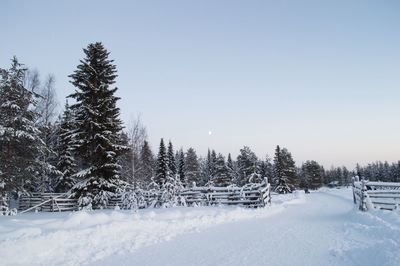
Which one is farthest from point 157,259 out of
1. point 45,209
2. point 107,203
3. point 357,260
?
point 45,209

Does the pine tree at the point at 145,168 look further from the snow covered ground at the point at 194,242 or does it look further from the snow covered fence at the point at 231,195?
the snow covered ground at the point at 194,242

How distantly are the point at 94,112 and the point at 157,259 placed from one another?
16.4 metres

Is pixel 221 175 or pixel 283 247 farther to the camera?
pixel 221 175

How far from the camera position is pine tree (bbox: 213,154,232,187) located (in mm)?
62438

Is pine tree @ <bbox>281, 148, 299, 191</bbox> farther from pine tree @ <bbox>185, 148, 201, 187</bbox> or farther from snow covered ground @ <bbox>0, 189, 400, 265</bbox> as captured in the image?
snow covered ground @ <bbox>0, 189, 400, 265</bbox>

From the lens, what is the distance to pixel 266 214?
650 inches

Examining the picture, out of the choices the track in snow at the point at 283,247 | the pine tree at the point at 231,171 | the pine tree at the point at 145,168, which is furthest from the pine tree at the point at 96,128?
the pine tree at the point at 231,171

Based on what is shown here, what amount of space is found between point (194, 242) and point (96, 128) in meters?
15.1

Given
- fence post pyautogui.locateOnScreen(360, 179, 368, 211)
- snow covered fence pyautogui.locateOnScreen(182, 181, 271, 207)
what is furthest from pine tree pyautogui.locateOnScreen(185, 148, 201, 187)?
fence post pyautogui.locateOnScreen(360, 179, 368, 211)

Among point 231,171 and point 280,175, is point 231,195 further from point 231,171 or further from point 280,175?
point 231,171

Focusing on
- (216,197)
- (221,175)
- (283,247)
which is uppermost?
(221,175)

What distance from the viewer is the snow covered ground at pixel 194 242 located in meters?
7.06

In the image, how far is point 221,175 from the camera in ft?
208

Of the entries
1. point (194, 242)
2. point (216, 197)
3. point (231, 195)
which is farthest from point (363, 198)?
point (194, 242)
